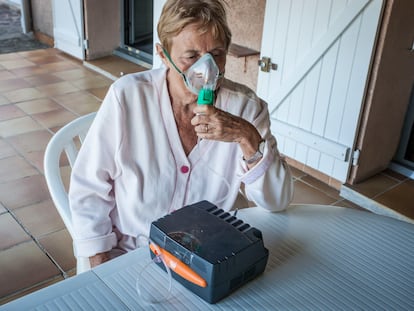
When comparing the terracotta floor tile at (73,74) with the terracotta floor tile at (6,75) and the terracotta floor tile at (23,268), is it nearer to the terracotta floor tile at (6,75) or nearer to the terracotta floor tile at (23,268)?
the terracotta floor tile at (6,75)

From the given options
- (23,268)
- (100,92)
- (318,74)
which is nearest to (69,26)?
(100,92)

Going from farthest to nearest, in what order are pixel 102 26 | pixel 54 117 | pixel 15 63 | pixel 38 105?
pixel 102 26
pixel 15 63
pixel 38 105
pixel 54 117

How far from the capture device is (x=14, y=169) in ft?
10.2

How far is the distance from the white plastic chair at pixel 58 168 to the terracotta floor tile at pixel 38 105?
2.54m

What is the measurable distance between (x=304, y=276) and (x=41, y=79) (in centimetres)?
429

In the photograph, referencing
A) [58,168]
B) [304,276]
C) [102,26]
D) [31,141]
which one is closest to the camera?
[304,276]

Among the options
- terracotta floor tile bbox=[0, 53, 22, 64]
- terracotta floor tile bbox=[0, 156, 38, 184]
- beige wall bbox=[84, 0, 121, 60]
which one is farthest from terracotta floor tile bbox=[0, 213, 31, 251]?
terracotta floor tile bbox=[0, 53, 22, 64]

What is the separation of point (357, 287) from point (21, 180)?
8.14 feet

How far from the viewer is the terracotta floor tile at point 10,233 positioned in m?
2.38

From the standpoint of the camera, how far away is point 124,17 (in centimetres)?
542

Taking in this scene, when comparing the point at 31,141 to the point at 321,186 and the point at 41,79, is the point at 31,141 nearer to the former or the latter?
the point at 41,79

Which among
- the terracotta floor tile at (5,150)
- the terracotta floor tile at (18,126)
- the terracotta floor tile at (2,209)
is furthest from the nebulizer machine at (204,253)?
the terracotta floor tile at (18,126)

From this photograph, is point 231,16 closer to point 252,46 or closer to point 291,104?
point 252,46

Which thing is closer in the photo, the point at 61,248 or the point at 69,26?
the point at 61,248
